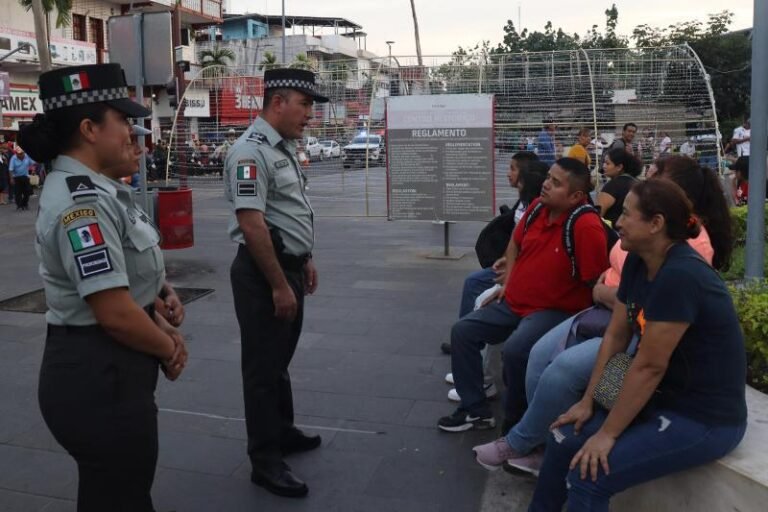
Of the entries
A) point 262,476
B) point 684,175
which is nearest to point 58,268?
point 262,476

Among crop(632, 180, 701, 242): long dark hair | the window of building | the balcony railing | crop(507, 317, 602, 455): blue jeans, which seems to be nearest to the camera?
crop(632, 180, 701, 242): long dark hair

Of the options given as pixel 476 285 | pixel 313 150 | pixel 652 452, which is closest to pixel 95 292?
pixel 652 452

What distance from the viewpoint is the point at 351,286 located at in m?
7.88

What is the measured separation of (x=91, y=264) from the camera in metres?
2.00

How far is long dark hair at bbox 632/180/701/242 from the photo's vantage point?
2561 mm

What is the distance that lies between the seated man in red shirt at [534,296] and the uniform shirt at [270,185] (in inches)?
44.1

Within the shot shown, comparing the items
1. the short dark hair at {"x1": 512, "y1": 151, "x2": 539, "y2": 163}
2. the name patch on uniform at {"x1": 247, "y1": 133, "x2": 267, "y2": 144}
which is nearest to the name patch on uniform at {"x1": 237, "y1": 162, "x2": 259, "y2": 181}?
the name patch on uniform at {"x1": 247, "y1": 133, "x2": 267, "y2": 144}

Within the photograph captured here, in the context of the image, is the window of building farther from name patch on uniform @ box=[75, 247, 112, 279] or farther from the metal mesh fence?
name patch on uniform @ box=[75, 247, 112, 279]

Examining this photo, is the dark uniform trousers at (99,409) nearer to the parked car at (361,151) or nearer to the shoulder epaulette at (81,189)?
the shoulder epaulette at (81,189)

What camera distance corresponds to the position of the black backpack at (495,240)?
5090 millimetres

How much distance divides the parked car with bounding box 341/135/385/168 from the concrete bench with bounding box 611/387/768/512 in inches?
547

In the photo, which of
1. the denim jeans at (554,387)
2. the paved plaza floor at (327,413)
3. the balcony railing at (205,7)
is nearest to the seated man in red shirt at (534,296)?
the paved plaza floor at (327,413)

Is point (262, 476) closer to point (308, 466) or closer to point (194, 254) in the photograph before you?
point (308, 466)

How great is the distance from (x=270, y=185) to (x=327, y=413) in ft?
5.28
